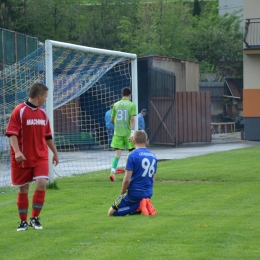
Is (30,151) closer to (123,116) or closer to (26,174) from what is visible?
(26,174)

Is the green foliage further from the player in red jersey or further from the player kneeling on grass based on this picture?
the player in red jersey

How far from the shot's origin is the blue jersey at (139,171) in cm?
959

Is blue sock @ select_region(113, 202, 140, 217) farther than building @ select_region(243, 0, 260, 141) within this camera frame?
Result: No

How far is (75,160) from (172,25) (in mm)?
27429

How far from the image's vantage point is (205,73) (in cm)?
4956

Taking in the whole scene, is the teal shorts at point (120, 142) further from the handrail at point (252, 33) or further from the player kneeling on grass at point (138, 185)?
the handrail at point (252, 33)

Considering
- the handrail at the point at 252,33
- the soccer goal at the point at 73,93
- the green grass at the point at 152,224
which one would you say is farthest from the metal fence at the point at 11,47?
the handrail at the point at 252,33

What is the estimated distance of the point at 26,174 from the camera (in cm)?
858

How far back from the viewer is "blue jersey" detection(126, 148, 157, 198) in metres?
9.59

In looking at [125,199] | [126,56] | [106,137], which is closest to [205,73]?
[106,137]

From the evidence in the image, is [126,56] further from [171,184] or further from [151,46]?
[151,46]

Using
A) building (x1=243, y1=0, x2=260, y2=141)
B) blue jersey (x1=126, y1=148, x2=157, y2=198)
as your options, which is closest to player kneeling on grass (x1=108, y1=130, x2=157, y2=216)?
blue jersey (x1=126, y1=148, x2=157, y2=198)

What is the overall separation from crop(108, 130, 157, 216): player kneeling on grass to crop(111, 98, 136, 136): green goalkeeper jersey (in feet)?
16.9

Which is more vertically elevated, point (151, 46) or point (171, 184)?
point (151, 46)
